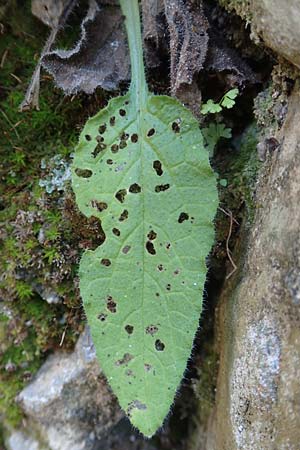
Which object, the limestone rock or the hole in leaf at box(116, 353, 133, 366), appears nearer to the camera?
the hole in leaf at box(116, 353, 133, 366)

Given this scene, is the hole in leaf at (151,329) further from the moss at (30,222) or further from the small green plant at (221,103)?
the small green plant at (221,103)

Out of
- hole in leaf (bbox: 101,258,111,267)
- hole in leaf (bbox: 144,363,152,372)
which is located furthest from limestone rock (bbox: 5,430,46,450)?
hole in leaf (bbox: 101,258,111,267)

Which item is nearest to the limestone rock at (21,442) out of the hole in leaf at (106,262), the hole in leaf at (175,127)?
the hole in leaf at (106,262)

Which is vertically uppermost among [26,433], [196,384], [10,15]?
[10,15]

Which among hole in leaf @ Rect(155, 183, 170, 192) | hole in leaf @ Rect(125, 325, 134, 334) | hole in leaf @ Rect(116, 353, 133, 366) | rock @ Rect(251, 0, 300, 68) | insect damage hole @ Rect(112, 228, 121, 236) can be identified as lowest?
hole in leaf @ Rect(116, 353, 133, 366)

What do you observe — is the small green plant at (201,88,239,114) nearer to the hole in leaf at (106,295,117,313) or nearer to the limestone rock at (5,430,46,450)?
the hole in leaf at (106,295,117,313)

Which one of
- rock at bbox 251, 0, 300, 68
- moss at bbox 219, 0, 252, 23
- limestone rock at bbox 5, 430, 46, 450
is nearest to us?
rock at bbox 251, 0, 300, 68

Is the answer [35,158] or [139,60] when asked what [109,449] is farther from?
[139,60]

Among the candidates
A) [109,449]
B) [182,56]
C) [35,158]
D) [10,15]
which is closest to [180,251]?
[182,56]
